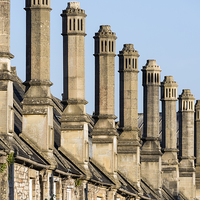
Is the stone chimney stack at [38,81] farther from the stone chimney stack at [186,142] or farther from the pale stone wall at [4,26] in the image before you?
the stone chimney stack at [186,142]

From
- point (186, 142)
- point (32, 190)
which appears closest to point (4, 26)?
point (32, 190)

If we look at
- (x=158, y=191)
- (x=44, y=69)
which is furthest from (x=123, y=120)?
(x=44, y=69)

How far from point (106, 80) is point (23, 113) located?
11.6 meters

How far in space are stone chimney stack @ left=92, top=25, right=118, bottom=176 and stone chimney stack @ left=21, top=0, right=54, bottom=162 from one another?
9.60m

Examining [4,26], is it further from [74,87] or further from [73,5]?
[73,5]

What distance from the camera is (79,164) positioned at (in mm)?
36656

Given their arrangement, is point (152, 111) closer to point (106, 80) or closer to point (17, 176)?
point (106, 80)

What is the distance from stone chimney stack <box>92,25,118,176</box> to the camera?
4203 cm

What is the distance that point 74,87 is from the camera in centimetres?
3797

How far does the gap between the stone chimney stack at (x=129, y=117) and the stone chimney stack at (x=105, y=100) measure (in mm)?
4980

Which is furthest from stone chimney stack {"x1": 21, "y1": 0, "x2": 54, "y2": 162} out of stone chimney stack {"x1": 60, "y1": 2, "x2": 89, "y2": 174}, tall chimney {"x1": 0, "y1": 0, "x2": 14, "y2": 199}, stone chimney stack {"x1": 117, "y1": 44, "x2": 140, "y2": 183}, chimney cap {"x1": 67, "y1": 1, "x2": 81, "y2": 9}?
stone chimney stack {"x1": 117, "y1": 44, "x2": 140, "y2": 183}

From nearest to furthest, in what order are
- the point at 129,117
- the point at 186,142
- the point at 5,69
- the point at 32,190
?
the point at 5,69 → the point at 32,190 → the point at 129,117 → the point at 186,142

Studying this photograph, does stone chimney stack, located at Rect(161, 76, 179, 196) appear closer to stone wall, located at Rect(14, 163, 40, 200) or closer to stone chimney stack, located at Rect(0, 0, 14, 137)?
stone wall, located at Rect(14, 163, 40, 200)

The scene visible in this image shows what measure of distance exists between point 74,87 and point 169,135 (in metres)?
25.5
